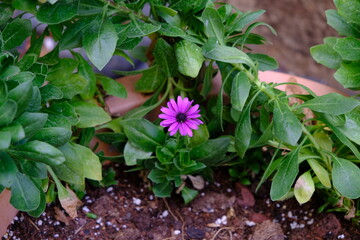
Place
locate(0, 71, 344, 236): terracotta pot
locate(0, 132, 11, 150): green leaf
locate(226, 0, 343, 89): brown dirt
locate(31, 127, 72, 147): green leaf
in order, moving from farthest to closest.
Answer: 1. locate(226, 0, 343, 89): brown dirt
2. locate(0, 71, 344, 236): terracotta pot
3. locate(31, 127, 72, 147): green leaf
4. locate(0, 132, 11, 150): green leaf

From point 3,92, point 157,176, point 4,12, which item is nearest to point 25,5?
point 4,12

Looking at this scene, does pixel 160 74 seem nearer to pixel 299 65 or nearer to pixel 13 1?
pixel 13 1

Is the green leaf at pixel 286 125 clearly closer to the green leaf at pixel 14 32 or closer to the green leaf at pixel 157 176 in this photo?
the green leaf at pixel 157 176

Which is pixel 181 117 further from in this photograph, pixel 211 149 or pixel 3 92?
pixel 3 92

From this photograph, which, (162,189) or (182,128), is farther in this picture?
(162,189)

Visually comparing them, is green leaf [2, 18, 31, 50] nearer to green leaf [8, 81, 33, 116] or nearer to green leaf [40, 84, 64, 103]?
green leaf [40, 84, 64, 103]

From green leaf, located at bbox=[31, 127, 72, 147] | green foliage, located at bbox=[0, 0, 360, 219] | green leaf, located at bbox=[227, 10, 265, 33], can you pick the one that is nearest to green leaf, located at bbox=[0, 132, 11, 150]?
green foliage, located at bbox=[0, 0, 360, 219]
